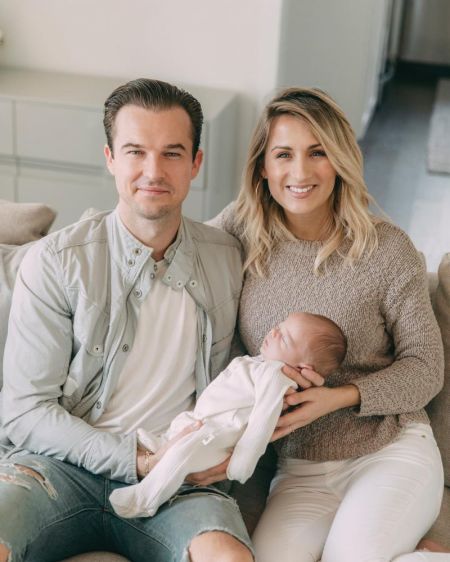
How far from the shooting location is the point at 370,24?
17.3ft

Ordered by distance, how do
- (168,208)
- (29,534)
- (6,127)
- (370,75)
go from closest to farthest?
(29,534) → (168,208) → (6,127) → (370,75)

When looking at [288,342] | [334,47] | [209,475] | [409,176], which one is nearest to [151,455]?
[209,475]

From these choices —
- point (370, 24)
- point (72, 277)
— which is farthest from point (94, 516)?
point (370, 24)

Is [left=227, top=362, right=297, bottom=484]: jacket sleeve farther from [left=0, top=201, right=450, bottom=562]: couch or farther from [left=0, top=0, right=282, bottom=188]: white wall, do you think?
[left=0, top=0, right=282, bottom=188]: white wall

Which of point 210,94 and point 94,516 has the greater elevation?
point 210,94

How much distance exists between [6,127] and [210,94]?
0.88 metres

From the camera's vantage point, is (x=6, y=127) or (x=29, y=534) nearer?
(x=29, y=534)

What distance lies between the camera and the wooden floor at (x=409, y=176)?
4754 mm

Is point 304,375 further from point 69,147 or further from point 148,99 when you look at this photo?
point 69,147

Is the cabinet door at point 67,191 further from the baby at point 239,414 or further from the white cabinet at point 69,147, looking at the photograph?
the baby at point 239,414

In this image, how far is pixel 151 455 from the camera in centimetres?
176

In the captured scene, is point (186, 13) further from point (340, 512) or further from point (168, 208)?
point (340, 512)

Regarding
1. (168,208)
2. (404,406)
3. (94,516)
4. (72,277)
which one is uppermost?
(168,208)

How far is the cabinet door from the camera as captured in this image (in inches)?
148
